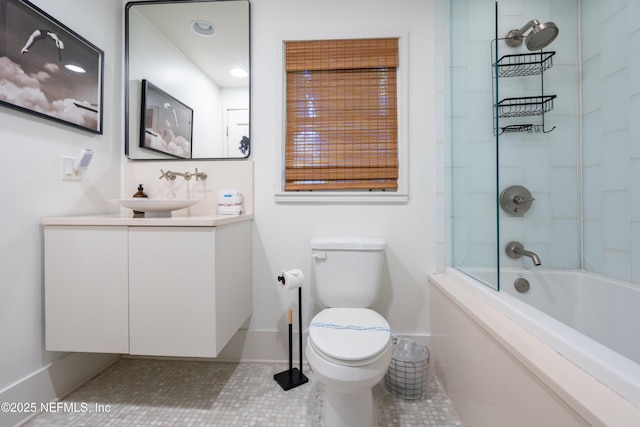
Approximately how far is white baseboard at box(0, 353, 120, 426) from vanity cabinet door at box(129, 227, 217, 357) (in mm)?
456

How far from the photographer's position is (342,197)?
5.38 ft

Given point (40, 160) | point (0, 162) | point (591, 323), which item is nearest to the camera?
point (0, 162)

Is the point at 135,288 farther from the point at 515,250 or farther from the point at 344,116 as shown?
the point at 515,250

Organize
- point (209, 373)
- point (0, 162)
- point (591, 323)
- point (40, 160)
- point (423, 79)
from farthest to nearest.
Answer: point (423, 79) → point (209, 373) → point (591, 323) → point (40, 160) → point (0, 162)

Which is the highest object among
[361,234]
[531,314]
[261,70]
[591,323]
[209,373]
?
[261,70]

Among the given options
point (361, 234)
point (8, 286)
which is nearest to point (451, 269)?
point (361, 234)

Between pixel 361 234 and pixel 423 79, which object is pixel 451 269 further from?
pixel 423 79

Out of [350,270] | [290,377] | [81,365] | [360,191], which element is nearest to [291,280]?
[350,270]

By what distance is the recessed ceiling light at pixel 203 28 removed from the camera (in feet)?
5.50

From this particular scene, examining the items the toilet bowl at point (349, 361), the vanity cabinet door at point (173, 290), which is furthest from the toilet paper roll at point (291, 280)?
the vanity cabinet door at point (173, 290)

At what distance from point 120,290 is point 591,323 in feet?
6.97

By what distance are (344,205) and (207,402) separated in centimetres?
117

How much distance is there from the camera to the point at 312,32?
166cm

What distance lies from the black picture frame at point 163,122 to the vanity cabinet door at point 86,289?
2.27 ft
